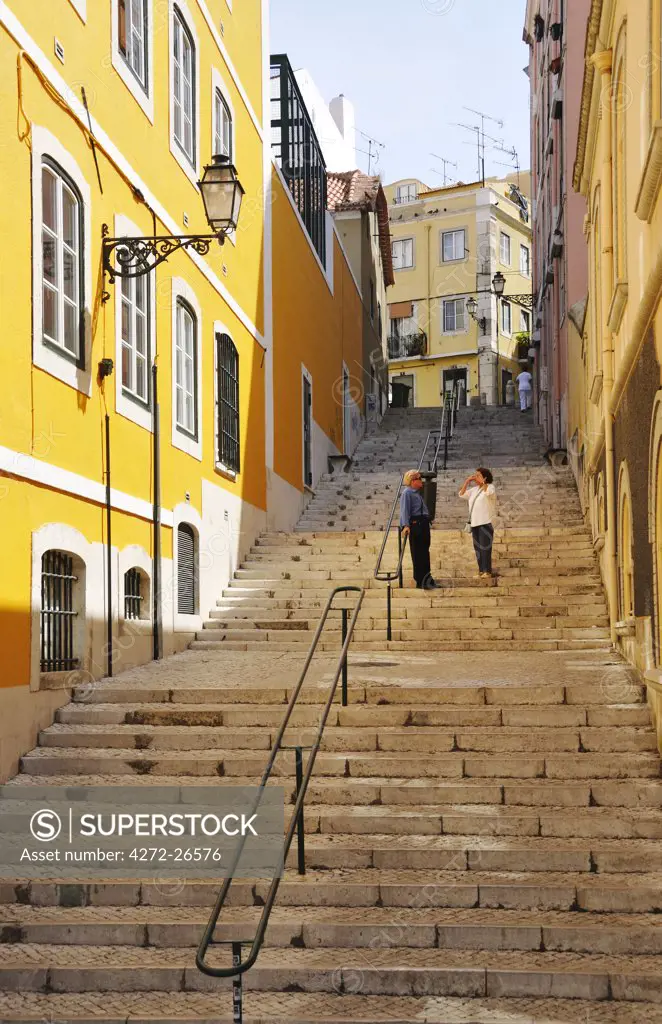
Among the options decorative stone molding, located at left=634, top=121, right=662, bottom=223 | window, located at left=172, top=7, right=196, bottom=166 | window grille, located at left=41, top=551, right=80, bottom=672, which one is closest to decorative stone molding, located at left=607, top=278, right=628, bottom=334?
decorative stone molding, located at left=634, top=121, right=662, bottom=223

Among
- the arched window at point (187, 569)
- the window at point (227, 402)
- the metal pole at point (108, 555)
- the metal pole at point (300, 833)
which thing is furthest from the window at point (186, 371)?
the metal pole at point (300, 833)

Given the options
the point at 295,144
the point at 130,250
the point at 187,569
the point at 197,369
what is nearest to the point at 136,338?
the point at 130,250

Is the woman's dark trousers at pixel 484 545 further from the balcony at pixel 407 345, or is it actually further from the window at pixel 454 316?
the balcony at pixel 407 345

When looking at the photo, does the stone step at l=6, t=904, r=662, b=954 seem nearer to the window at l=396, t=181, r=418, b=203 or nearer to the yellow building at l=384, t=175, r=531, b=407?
the yellow building at l=384, t=175, r=531, b=407

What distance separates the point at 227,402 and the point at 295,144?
27.7 ft

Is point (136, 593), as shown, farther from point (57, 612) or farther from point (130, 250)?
point (130, 250)

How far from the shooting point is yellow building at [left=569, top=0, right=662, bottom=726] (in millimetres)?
7516

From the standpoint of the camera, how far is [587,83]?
1163cm

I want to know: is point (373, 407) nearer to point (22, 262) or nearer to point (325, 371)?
point (325, 371)

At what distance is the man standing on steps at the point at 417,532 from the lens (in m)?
13.0

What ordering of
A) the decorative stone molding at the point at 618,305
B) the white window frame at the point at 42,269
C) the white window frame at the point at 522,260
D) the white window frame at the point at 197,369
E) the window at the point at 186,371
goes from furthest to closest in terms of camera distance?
the white window frame at the point at 522,260, the window at the point at 186,371, the white window frame at the point at 197,369, the decorative stone molding at the point at 618,305, the white window frame at the point at 42,269

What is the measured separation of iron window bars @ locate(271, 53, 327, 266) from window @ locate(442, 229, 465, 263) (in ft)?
85.9

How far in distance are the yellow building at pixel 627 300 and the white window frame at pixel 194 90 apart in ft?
13.9

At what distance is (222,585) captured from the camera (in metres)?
13.5
